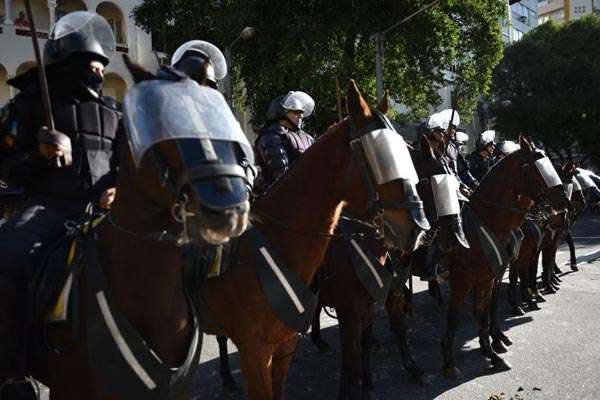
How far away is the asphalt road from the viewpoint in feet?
Answer: 17.5

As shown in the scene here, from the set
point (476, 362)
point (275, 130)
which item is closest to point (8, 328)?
point (275, 130)

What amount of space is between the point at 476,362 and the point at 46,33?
1932cm

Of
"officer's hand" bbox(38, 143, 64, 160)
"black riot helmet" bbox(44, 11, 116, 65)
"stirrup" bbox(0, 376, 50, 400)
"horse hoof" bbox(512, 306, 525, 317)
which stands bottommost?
"horse hoof" bbox(512, 306, 525, 317)

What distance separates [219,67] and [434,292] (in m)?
6.40

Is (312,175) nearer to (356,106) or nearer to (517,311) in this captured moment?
(356,106)

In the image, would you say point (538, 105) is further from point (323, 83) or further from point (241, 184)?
point (241, 184)

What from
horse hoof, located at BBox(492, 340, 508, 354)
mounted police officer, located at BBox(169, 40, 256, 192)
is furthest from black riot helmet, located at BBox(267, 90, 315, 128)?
horse hoof, located at BBox(492, 340, 508, 354)

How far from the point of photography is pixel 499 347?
6.60 metres

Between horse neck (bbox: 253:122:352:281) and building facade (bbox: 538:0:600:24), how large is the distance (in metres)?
68.8

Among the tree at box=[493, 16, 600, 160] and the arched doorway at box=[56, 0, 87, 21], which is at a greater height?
the arched doorway at box=[56, 0, 87, 21]

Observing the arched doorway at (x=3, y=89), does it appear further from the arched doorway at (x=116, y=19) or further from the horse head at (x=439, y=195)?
the horse head at (x=439, y=195)

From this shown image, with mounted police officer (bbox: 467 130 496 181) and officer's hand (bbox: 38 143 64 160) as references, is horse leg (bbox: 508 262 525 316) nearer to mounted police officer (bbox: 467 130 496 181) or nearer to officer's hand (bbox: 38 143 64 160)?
mounted police officer (bbox: 467 130 496 181)

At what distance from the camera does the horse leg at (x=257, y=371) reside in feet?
11.6

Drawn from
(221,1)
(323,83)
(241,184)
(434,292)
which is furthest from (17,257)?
(221,1)
